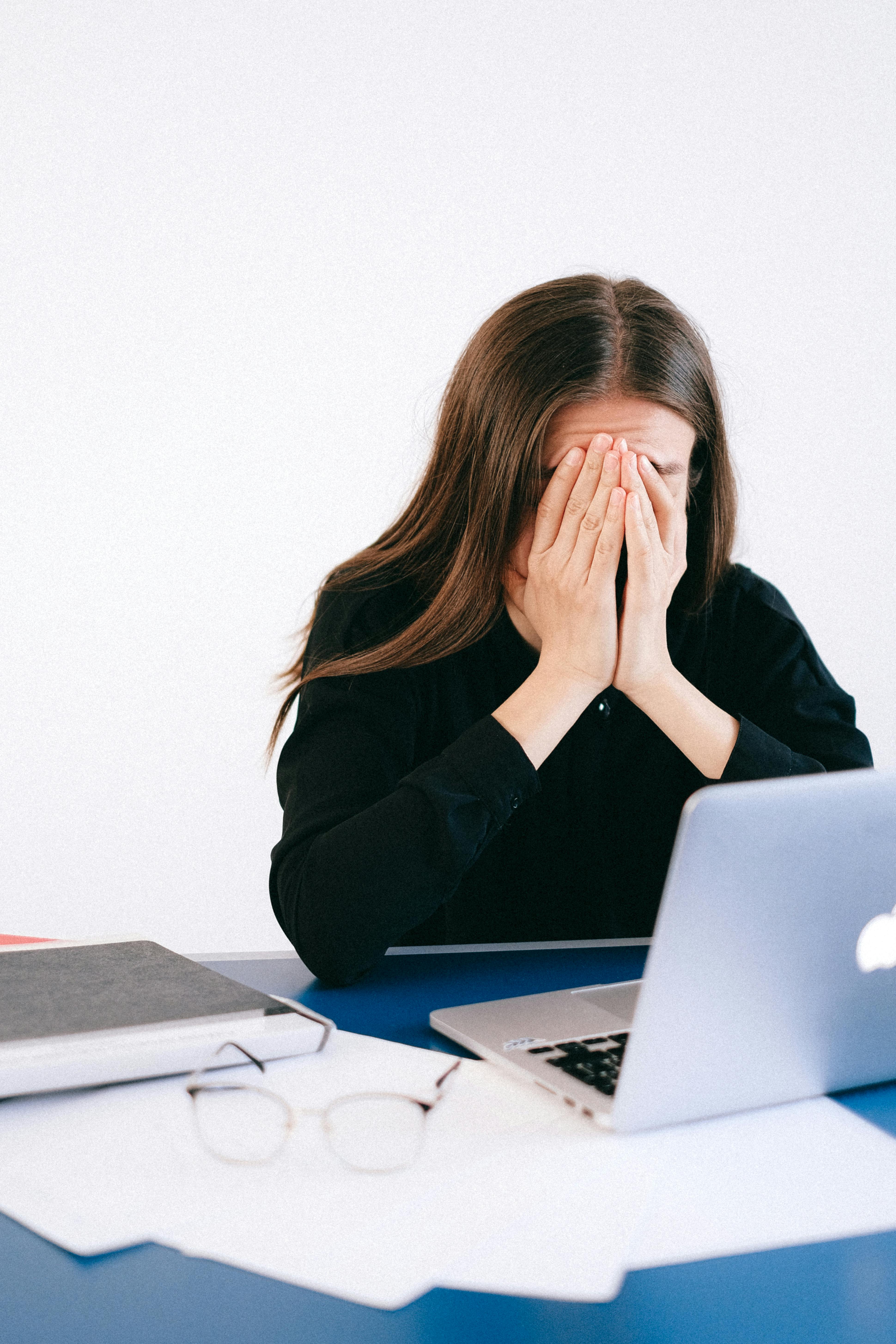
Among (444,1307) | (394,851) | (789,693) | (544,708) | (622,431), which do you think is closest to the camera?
(444,1307)

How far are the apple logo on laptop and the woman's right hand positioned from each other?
497 mm

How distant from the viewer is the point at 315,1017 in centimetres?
78

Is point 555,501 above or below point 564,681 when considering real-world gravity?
above

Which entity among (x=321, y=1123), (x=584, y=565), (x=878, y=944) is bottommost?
(x=321, y=1123)

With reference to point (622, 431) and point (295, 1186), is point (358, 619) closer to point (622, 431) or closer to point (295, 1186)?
point (622, 431)

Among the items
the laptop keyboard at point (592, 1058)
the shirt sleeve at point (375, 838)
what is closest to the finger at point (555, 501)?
the shirt sleeve at point (375, 838)

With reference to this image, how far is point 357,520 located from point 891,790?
2.46 metres

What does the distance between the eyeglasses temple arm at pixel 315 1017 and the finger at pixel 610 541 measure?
55cm

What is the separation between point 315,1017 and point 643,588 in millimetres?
602

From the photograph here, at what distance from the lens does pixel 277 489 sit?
2.92m

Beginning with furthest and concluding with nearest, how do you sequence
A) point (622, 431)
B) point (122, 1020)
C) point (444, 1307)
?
1. point (622, 431)
2. point (122, 1020)
3. point (444, 1307)

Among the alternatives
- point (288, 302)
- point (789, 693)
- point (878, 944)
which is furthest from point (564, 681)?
point (288, 302)

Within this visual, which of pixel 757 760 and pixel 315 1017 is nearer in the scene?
pixel 315 1017

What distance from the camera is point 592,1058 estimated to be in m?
0.76
